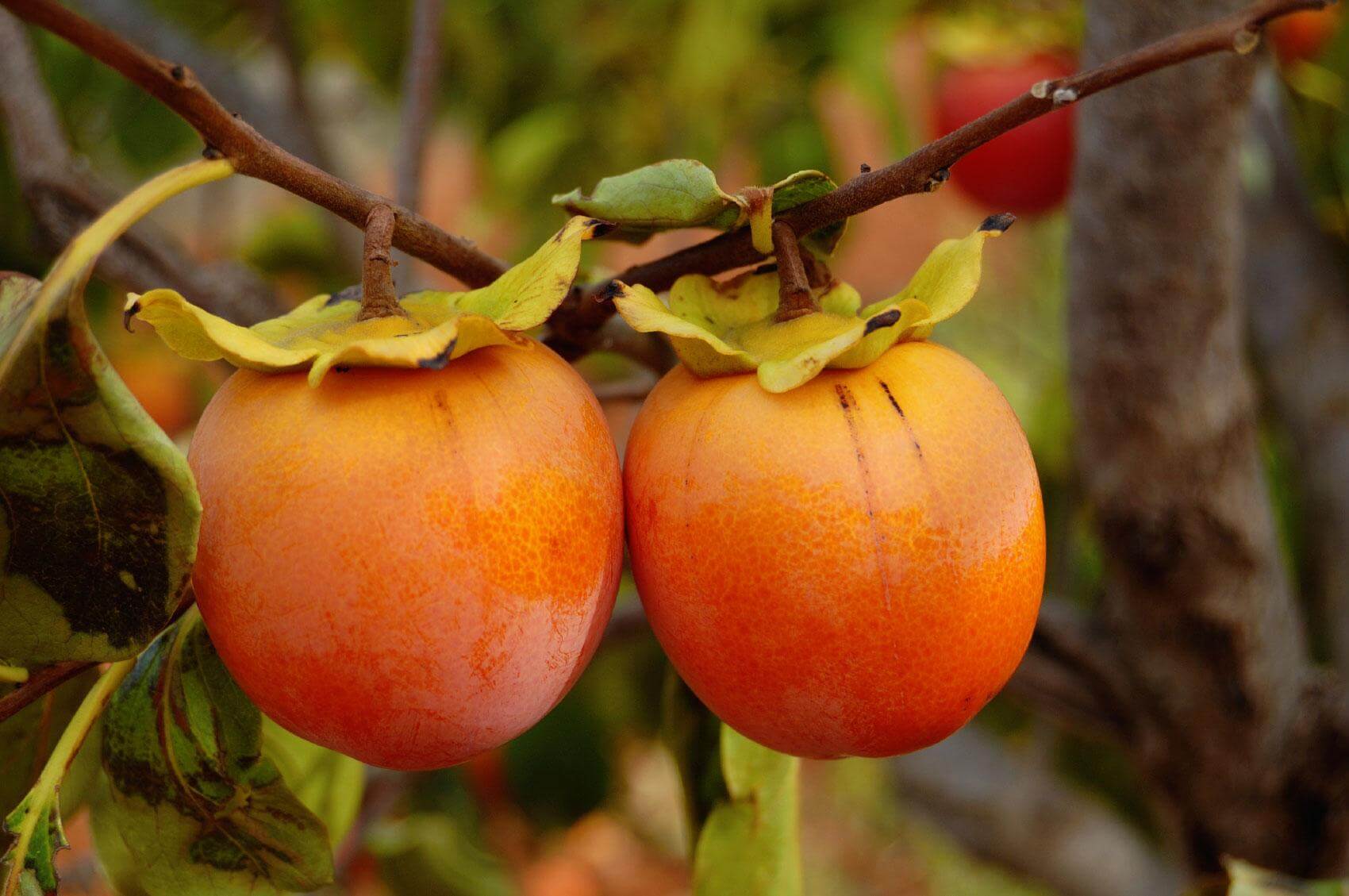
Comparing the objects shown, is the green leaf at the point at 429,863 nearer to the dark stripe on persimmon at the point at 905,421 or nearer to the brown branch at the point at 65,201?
the brown branch at the point at 65,201

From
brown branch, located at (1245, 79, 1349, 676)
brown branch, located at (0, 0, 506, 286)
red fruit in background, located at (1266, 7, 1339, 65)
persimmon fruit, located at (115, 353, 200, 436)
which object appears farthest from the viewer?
persimmon fruit, located at (115, 353, 200, 436)

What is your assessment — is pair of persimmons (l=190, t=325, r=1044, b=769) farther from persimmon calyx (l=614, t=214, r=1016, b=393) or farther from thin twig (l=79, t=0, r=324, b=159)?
thin twig (l=79, t=0, r=324, b=159)

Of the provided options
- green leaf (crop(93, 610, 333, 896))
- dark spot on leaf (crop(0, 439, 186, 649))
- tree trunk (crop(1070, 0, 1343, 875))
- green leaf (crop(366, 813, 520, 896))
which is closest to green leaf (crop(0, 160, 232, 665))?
dark spot on leaf (crop(0, 439, 186, 649))

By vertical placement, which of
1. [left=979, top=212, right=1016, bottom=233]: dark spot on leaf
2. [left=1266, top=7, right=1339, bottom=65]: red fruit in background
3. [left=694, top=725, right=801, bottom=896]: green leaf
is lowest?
[left=694, top=725, right=801, bottom=896]: green leaf

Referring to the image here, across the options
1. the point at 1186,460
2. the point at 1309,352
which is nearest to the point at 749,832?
the point at 1186,460

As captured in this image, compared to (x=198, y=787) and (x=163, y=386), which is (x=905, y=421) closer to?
(x=198, y=787)

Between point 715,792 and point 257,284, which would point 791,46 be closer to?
point 257,284

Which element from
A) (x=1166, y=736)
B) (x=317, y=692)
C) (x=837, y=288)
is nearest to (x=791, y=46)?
(x=1166, y=736)
